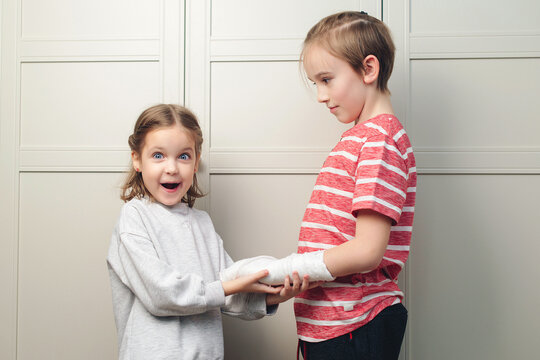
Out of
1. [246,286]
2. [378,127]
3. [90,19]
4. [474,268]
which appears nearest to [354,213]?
[378,127]

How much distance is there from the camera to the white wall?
4.68 feet

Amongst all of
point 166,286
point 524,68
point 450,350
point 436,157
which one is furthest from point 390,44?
point 450,350

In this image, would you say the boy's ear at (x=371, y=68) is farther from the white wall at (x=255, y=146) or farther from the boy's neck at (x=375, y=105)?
the white wall at (x=255, y=146)

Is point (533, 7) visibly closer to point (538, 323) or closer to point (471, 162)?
point (471, 162)

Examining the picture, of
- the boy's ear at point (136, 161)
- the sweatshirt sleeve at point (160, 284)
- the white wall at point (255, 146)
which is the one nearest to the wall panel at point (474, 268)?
the white wall at point (255, 146)

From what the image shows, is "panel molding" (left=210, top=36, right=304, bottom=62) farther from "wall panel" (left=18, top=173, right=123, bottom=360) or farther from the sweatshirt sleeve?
the sweatshirt sleeve

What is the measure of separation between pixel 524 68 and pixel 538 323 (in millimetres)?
828

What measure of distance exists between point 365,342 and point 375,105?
1.78 ft

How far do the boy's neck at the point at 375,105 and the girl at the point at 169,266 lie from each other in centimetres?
42

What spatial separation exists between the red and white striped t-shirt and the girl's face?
35cm

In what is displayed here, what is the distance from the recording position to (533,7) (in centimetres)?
144

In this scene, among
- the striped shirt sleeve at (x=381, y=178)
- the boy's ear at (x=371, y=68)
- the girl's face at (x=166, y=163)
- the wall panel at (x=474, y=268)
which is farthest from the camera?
the wall panel at (x=474, y=268)

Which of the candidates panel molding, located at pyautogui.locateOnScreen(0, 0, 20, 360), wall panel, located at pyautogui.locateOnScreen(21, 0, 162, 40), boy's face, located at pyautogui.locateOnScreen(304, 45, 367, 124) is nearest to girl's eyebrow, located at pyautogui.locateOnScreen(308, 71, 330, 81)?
boy's face, located at pyautogui.locateOnScreen(304, 45, 367, 124)

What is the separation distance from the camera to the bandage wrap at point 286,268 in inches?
36.7
